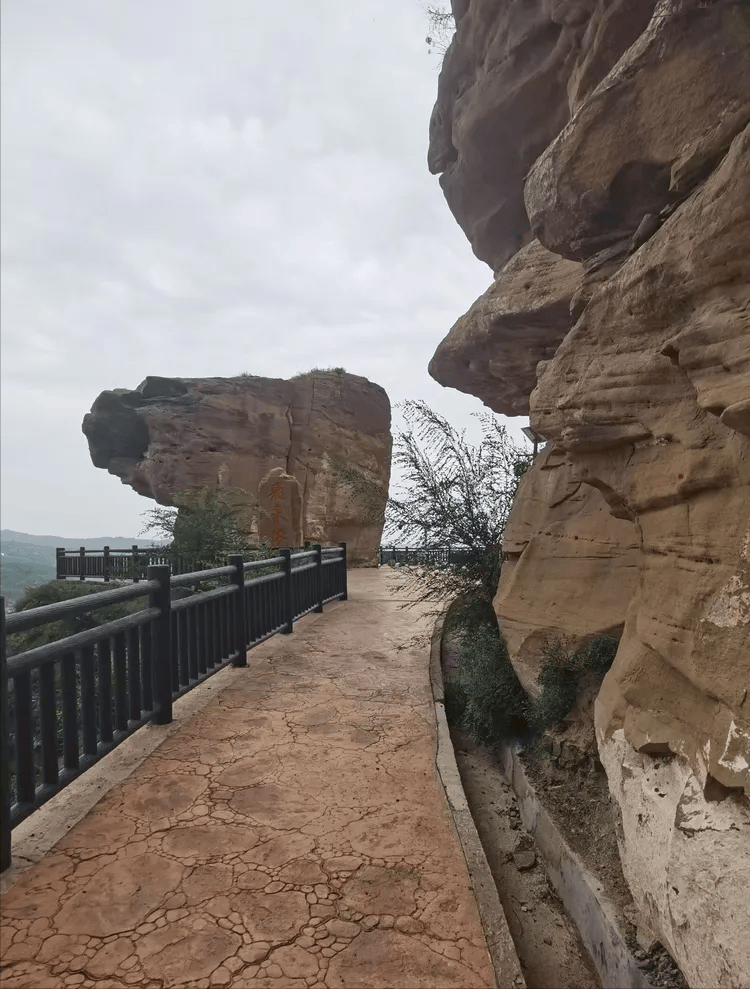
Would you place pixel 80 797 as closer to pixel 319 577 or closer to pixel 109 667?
pixel 109 667

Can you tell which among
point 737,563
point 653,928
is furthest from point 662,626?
point 653,928

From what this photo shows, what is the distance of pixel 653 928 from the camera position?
2.50 m

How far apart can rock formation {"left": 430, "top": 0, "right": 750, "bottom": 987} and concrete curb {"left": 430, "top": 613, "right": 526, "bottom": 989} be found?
2.37 ft

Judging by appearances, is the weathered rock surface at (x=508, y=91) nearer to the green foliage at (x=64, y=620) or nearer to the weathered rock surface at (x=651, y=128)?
the weathered rock surface at (x=651, y=128)

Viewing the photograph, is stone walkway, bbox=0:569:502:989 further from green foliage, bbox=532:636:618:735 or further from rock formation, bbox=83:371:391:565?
rock formation, bbox=83:371:391:565

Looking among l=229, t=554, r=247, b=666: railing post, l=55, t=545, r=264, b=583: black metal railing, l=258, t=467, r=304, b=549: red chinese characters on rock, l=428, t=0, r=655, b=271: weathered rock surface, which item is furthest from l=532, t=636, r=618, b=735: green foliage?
l=55, t=545, r=264, b=583: black metal railing

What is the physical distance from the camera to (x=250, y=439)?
22.3 metres

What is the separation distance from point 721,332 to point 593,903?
2931mm

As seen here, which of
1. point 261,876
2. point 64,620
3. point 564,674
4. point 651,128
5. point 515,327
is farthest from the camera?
point 64,620

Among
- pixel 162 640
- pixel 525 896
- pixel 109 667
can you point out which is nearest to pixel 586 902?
pixel 525 896

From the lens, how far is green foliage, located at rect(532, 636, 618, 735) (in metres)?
4.14

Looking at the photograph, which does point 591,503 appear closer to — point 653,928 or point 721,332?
point 721,332

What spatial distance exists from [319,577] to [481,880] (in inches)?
266

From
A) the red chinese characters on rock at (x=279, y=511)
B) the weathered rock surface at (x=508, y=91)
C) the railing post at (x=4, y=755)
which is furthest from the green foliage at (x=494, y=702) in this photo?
the red chinese characters on rock at (x=279, y=511)
